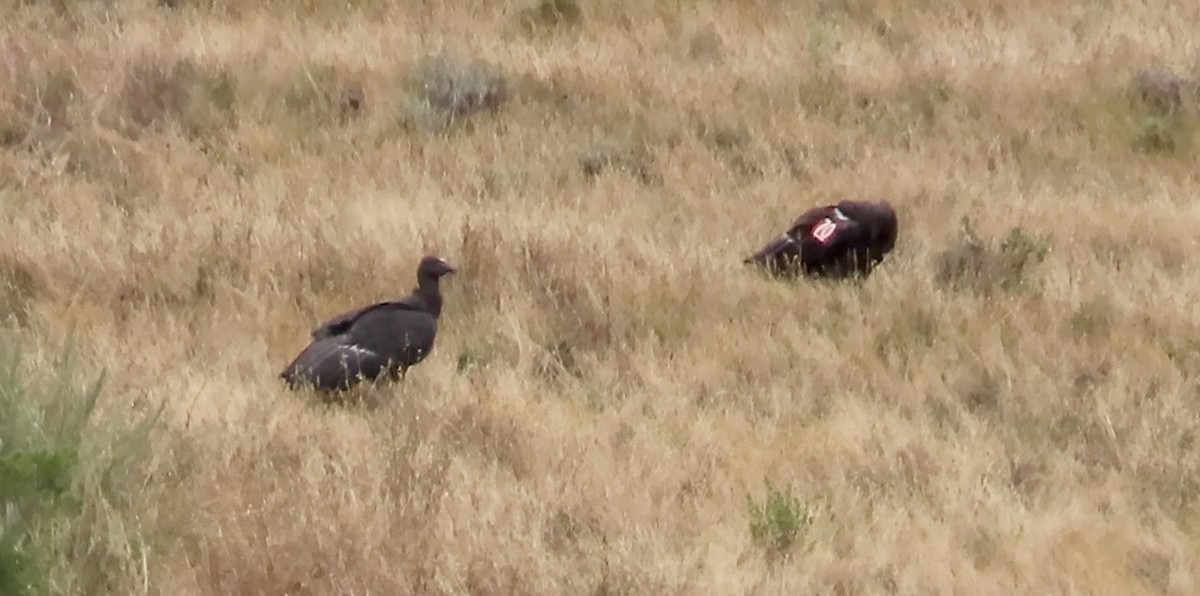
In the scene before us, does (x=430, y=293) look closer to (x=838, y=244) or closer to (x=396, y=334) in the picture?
(x=396, y=334)

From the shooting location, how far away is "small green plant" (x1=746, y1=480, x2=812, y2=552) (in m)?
5.11

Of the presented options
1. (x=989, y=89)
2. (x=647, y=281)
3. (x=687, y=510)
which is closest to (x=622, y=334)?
(x=647, y=281)

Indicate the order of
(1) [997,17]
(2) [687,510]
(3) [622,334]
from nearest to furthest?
(2) [687,510]
(3) [622,334]
(1) [997,17]

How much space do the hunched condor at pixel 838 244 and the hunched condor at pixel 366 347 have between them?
93.7 inches

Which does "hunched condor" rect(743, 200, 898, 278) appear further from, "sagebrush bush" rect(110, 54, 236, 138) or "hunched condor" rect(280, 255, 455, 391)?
"sagebrush bush" rect(110, 54, 236, 138)

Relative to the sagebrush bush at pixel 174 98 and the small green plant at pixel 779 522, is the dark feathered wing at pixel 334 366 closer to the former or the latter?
the small green plant at pixel 779 522

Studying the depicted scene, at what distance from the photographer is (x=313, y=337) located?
671 cm

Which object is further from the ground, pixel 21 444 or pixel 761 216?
pixel 21 444

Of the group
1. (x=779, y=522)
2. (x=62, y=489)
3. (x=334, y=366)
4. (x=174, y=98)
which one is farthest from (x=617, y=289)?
(x=174, y=98)

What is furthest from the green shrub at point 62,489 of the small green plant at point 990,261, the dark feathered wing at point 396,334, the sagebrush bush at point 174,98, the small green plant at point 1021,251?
the sagebrush bush at point 174,98

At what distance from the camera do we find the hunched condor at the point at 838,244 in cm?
805

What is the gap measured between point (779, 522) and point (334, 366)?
6.73 feet

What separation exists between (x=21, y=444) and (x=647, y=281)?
4.01 metres

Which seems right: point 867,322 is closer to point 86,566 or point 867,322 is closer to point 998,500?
point 998,500
